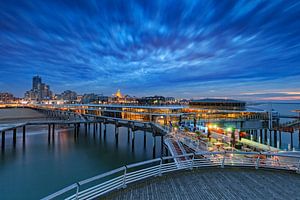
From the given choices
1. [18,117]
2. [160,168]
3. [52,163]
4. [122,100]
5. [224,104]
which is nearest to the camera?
[160,168]

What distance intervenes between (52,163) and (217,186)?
72.1 feet

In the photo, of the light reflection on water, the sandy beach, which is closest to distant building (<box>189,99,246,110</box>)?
the light reflection on water

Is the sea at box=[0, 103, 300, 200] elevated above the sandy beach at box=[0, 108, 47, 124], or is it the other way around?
the sandy beach at box=[0, 108, 47, 124]

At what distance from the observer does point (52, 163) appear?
2252 centimetres

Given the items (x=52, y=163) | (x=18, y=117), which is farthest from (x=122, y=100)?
(x=52, y=163)

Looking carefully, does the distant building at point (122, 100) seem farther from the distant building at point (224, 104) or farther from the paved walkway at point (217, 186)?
the paved walkway at point (217, 186)

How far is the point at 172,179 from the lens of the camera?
7355 millimetres

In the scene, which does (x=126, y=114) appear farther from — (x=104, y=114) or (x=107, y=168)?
(x=107, y=168)

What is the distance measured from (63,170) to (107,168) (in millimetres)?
4839

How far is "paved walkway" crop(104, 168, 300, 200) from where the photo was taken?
602 centimetres

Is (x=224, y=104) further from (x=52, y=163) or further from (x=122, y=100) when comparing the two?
(x=122, y=100)

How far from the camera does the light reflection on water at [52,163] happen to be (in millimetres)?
16406

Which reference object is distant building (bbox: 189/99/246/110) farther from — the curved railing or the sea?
the curved railing

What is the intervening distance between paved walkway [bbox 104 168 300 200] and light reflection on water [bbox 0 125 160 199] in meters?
12.9
